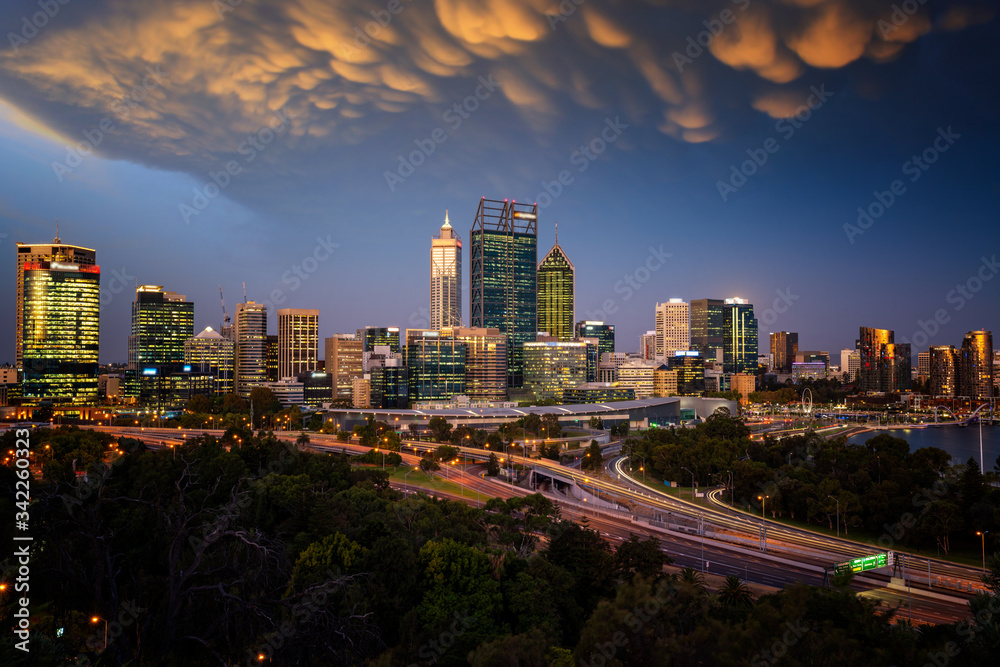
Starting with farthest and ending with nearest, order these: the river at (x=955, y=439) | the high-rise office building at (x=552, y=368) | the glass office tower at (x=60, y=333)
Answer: the high-rise office building at (x=552, y=368) < the glass office tower at (x=60, y=333) < the river at (x=955, y=439)

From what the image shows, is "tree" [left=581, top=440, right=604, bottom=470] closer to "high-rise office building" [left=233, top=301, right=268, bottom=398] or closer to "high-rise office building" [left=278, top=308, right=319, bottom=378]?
"high-rise office building" [left=233, top=301, right=268, bottom=398]

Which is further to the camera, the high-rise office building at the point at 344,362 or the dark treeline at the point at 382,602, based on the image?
the high-rise office building at the point at 344,362

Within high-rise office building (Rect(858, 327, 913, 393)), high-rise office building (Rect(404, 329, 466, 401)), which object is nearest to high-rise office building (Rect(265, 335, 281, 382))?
high-rise office building (Rect(404, 329, 466, 401))

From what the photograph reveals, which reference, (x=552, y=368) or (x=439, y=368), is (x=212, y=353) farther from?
(x=552, y=368)

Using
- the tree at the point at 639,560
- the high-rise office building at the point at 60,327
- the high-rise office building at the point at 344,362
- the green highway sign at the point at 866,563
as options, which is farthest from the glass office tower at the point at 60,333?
the green highway sign at the point at 866,563

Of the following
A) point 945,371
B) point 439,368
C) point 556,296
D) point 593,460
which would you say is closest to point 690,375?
point 556,296

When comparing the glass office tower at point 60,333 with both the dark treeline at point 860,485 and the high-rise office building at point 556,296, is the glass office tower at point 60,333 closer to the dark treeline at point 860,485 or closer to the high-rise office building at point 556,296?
the dark treeline at point 860,485
